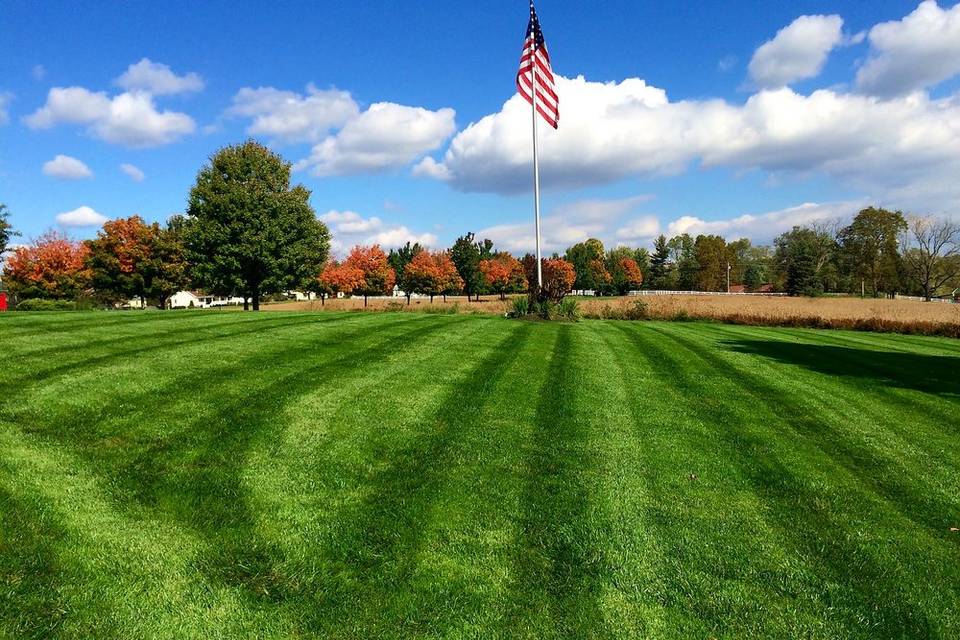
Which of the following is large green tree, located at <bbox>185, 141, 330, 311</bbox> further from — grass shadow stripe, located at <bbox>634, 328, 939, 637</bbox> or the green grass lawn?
grass shadow stripe, located at <bbox>634, 328, 939, 637</bbox>

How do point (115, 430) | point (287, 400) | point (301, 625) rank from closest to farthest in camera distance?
point (301, 625) < point (115, 430) < point (287, 400)

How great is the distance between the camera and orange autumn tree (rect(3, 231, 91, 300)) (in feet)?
147

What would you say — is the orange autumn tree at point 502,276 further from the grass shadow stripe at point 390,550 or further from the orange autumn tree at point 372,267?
the grass shadow stripe at point 390,550

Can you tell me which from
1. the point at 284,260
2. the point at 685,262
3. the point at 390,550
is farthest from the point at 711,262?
the point at 390,550

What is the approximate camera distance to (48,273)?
45.5 meters

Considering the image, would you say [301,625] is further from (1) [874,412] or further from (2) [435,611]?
(1) [874,412]

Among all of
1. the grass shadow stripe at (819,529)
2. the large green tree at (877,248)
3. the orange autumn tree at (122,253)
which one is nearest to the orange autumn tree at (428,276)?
the orange autumn tree at (122,253)

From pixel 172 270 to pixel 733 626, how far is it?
48199 millimetres

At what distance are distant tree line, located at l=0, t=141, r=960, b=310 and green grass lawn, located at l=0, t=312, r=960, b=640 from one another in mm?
14246

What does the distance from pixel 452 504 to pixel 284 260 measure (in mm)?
30526

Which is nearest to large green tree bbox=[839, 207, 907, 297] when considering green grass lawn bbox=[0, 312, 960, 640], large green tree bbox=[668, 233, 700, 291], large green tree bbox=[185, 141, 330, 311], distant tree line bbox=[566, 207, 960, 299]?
distant tree line bbox=[566, 207, 960, 299]

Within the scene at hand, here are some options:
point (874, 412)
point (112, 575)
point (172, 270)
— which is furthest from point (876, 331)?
point (172, 270)

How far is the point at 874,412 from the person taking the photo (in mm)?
8469

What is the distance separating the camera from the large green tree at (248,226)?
31.1 m
